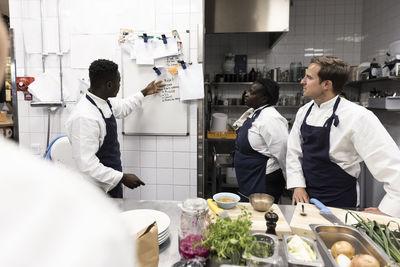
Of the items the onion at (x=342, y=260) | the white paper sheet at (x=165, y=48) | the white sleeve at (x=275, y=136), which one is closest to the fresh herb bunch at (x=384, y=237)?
the onion at (x=342, y=260)

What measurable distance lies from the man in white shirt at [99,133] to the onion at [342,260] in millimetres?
1493

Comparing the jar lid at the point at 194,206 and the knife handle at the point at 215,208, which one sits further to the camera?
the knife handle at the point at 215,208

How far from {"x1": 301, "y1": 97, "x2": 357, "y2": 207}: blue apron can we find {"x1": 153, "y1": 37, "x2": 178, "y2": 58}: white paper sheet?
1514 millimetres

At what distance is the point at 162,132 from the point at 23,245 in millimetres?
2590

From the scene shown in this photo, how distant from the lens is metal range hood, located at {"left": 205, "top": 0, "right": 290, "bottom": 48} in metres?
3.42

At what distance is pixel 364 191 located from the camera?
347cm

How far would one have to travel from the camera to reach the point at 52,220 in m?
0.23

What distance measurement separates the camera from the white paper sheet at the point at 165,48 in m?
2.67

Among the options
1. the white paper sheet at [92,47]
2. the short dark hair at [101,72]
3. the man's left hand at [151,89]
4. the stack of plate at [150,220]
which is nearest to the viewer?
the stack of plate at [150,220]

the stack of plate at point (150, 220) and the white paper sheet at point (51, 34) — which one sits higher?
the white paper sheet at point (51, 34)

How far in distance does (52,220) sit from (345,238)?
3.92 feet

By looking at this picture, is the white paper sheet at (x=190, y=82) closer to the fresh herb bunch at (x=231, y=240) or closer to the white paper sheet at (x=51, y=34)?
the white paper sheet at (x=51, y=34)

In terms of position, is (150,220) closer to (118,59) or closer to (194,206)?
(194,206)

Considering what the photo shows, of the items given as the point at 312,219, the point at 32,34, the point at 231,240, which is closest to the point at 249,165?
the point at 312,219
